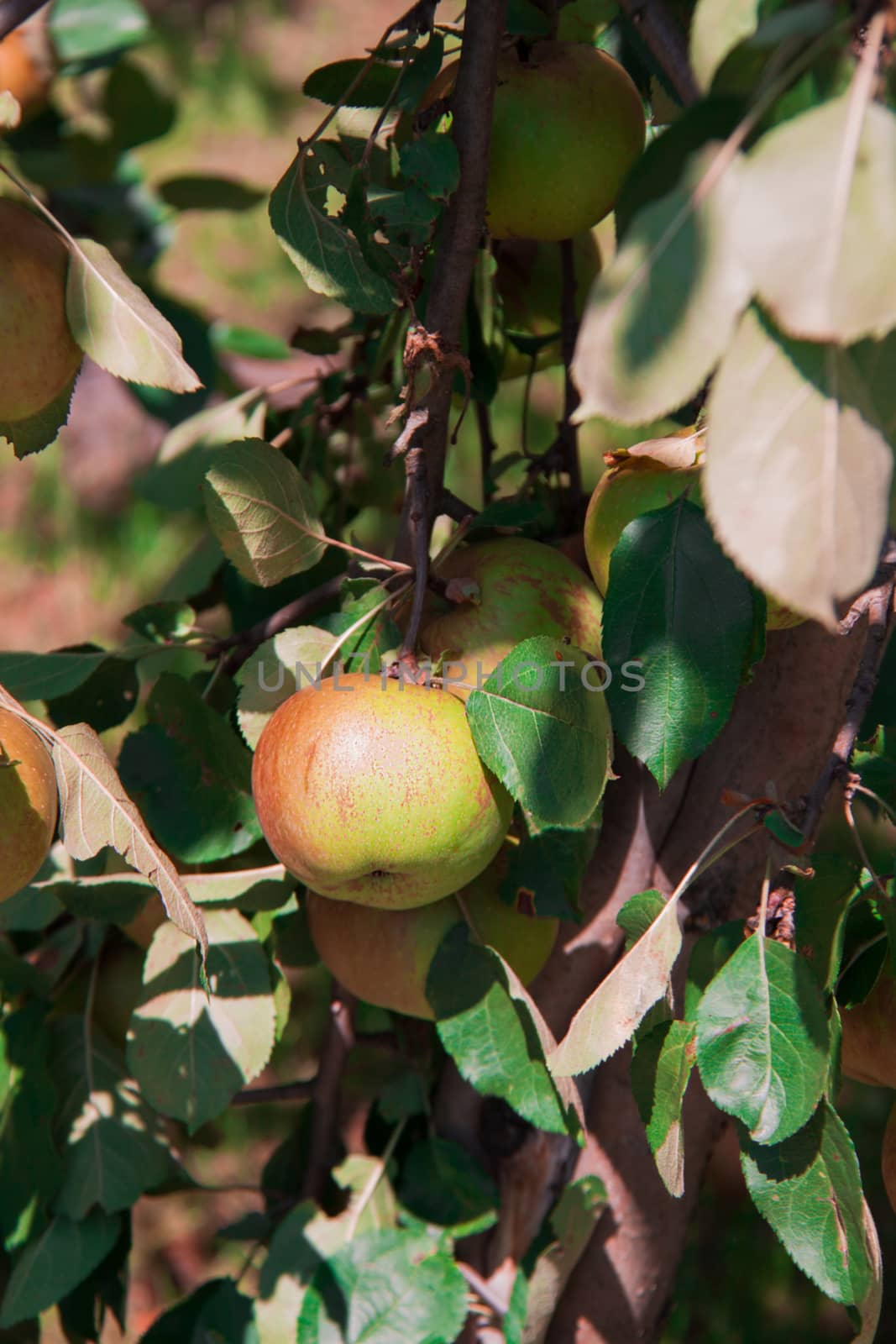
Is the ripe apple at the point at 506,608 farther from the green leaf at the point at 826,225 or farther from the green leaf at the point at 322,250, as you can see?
the green leaf at the point at 826,225

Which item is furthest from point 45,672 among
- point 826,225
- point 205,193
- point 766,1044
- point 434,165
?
point 205,193

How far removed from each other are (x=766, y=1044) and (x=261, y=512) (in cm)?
42

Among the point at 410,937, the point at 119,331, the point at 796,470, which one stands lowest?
the point at 410,937

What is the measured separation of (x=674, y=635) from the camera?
2.10 feet

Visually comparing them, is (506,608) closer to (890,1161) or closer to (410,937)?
(410,937)

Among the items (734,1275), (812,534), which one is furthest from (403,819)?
(734,1275)

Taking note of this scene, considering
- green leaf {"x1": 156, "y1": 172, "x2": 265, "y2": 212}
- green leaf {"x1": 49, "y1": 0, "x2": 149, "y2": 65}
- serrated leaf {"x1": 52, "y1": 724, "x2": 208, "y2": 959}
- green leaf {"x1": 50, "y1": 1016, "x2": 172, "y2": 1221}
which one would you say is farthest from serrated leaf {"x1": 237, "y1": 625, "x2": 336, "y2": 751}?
green leaf {"x1": 49, "y1": 0, "x2": 149, "y2": 65}

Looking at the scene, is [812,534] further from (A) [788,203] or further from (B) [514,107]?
(B) [514,107]

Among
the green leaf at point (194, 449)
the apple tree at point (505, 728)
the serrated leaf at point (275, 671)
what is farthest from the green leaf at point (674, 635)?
the green leaf at point (194, 449)

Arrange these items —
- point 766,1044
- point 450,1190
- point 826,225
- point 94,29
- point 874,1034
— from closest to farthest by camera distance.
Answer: point 826,225 → point 766,1044 → point 874,1034 → point 450,1190 → point 94,29

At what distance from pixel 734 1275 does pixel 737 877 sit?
106 cm

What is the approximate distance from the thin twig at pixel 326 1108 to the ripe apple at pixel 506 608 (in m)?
0.39

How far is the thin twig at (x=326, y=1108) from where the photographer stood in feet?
3.39

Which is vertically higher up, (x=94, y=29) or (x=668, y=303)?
(x=668, y=303)
